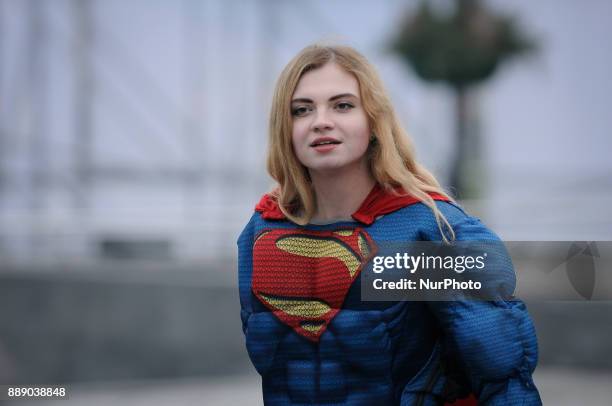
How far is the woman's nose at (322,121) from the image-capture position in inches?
80.1

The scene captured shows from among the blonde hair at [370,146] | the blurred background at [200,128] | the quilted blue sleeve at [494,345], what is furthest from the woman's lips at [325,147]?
the blurred background at [200,128]

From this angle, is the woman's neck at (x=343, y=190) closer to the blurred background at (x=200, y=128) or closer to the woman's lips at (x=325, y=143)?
the woman's lips at (x=325, y=143)

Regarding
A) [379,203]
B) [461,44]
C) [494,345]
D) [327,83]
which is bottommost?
[494,345]

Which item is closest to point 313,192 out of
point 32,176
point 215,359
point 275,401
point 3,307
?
point 275,401

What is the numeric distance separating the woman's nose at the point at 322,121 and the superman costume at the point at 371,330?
18 cm

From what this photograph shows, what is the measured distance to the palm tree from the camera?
914 centimetres

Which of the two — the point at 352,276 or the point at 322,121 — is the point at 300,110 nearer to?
the point at 322,121

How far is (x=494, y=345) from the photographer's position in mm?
1908

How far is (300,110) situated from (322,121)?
0.33 feet

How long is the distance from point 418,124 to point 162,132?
262 cm

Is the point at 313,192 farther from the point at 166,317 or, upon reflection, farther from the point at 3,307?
the point at 3,307

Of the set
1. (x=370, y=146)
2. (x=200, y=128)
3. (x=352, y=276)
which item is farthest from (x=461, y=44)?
(x=352, y=276)

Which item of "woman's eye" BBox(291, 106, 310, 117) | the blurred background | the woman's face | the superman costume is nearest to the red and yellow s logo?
the superman costume

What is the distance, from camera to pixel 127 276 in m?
6.80
